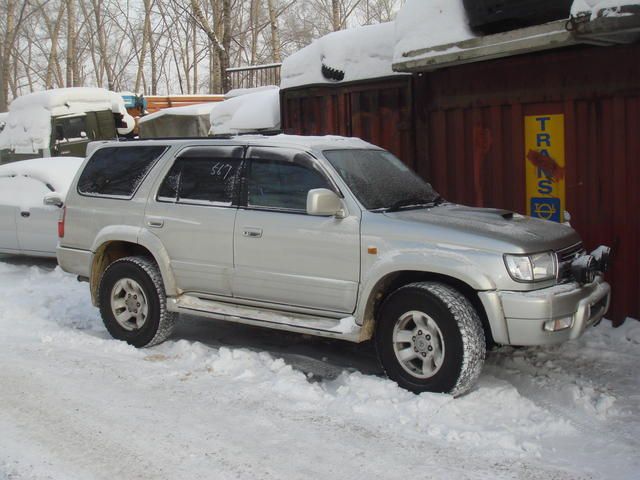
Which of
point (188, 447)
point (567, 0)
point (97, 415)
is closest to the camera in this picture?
point (188, 447)

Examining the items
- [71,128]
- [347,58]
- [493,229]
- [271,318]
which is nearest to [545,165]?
[493,229]

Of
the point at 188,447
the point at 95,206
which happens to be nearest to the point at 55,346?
the point at 95,206

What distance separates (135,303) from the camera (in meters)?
6.74

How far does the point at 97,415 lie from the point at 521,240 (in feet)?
10.2

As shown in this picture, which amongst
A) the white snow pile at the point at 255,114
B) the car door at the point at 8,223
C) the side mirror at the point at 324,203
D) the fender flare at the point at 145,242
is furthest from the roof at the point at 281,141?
the car door at the point at 8,223

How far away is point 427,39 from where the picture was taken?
762 cm

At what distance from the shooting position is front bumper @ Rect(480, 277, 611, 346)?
16.1 feet

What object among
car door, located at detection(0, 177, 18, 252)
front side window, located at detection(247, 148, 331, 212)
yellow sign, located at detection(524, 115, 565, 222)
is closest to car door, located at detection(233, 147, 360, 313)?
front side window, located at detection(247, 148, 331, 212)

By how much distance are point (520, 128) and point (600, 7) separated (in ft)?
6.42

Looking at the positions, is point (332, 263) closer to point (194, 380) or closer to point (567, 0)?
point (194, 380)

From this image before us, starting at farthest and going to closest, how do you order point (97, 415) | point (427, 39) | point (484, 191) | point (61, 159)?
point (61, 159)
point (484, 191)
point (427, 39)
point (97, 415)

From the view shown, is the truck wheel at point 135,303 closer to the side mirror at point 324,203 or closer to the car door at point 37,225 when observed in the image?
the side mirror at point 324,203

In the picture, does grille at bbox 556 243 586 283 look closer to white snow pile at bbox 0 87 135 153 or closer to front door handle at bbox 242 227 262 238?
front door handle at bbox 242 227 262 238

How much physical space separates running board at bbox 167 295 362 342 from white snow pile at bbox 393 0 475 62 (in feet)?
10.8
